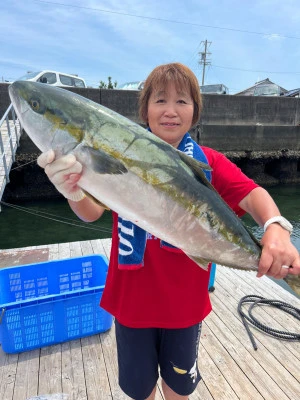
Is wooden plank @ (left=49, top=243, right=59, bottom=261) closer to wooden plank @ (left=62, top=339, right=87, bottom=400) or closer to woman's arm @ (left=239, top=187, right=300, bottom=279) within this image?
wooden plank @ (left=62, top=339, right=87, bottom=400)

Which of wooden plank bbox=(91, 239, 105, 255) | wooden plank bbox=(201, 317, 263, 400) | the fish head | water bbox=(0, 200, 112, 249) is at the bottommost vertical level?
water bbox=(0, 200, 112, 249)

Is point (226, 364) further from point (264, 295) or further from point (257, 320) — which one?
point (264, 295)

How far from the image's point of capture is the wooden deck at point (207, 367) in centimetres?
258

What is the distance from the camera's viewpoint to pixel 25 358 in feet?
9.54

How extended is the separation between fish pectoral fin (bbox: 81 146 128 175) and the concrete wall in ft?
41.0

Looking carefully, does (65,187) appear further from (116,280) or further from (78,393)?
(78,393)

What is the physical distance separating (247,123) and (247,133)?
70cm

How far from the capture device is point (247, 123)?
16297 mm

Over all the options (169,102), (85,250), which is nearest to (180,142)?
(169,102)

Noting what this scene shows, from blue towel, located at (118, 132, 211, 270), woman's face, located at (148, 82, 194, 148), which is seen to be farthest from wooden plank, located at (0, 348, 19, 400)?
woman's face, located at (148, 82, 194, 148)

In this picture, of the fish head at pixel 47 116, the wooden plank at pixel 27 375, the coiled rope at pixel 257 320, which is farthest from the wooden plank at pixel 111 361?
the fish head at pixel 47 116

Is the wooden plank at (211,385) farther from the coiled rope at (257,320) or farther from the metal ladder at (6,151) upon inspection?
the metal ladder at (6,151)

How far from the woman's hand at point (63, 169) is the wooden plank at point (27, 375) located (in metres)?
2.16

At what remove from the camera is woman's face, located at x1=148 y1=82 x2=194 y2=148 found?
1.69 metres
